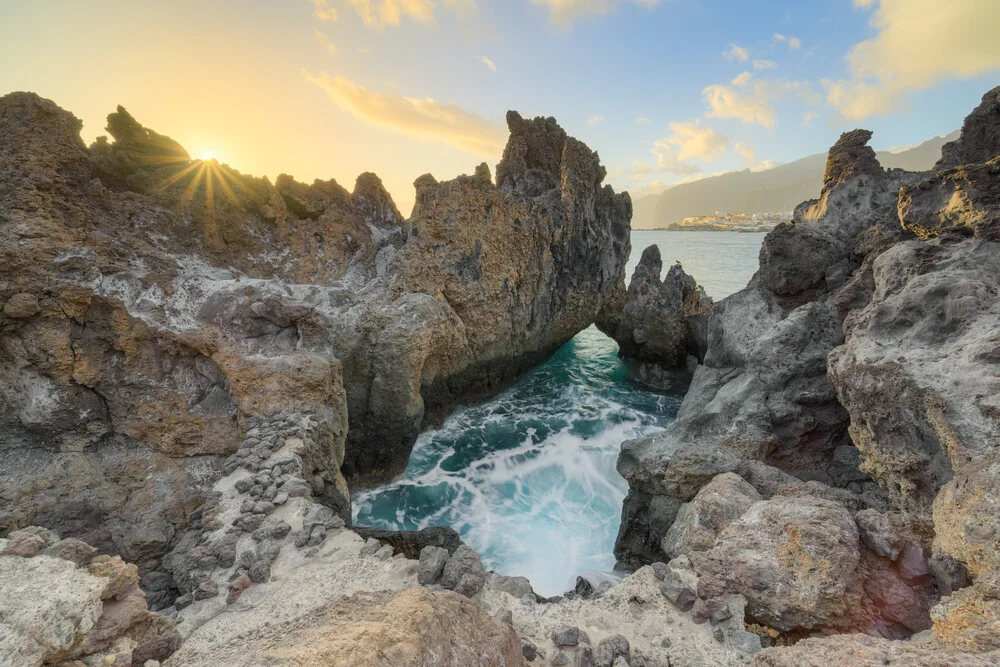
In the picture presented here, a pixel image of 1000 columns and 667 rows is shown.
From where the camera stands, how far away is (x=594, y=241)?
72.6 feet

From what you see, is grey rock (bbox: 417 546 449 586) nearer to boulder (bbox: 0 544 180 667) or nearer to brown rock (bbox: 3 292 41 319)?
boulder (bbox: 0 544 180 667)

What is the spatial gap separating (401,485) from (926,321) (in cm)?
1300

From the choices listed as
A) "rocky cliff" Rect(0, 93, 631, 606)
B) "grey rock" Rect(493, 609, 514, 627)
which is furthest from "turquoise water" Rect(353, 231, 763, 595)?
"grey rock" Rect(493, 609, 514, 627)

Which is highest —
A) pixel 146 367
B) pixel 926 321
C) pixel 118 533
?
pixel 146 367

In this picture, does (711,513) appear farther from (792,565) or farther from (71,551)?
(71,551)

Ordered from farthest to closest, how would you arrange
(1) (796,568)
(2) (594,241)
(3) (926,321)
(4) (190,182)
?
(2) (594,241)
(4) (190,182)
(3) (926,321)
(1) (796,568)

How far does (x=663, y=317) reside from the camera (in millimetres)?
21188

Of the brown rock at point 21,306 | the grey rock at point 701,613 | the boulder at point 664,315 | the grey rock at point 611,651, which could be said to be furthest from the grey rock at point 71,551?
the boulder at point 664,315

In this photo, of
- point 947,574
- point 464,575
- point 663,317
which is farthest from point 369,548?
point 663,317

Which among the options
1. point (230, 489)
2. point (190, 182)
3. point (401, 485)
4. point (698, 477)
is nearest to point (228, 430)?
point (230, 489)

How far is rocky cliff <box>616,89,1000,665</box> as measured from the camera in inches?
Result: 178

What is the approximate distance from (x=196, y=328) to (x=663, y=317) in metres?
19.3

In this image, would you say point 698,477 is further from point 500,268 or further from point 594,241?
point 594,241

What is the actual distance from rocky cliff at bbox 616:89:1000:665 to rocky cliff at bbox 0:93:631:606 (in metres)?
7.08
